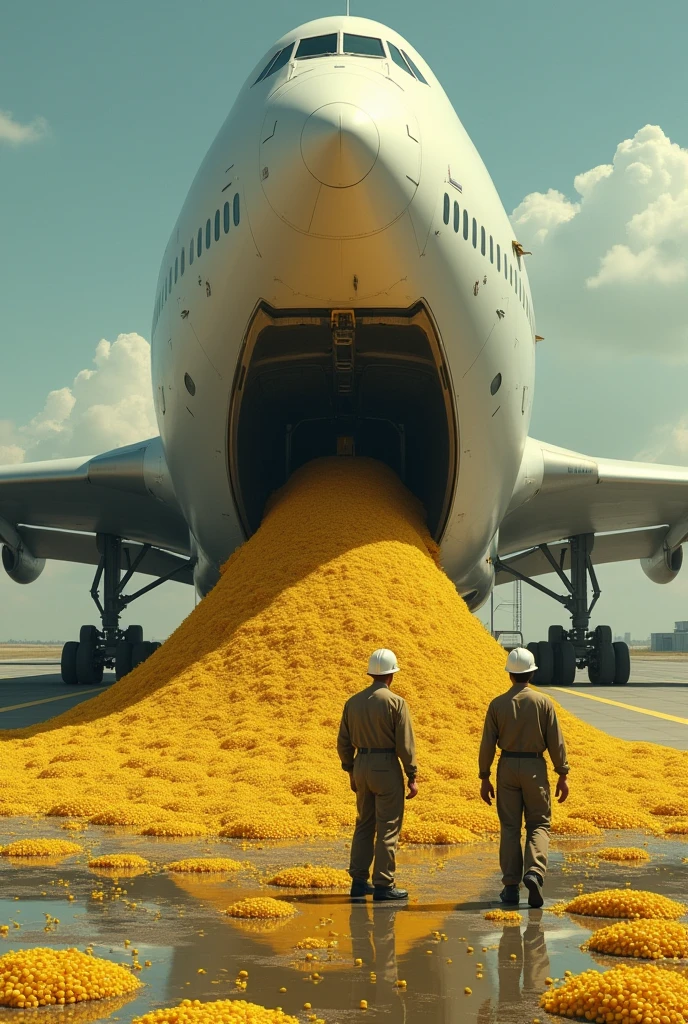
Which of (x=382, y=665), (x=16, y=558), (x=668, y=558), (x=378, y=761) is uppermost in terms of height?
(x=668, y=558)

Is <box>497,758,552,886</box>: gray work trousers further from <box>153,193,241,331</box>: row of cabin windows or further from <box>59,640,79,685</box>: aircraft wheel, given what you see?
<box>59,640,79,685</box>: aircraft wheel

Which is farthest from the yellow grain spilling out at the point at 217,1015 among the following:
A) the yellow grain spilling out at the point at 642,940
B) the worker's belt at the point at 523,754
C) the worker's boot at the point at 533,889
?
the worker's belt at the point at 523,754

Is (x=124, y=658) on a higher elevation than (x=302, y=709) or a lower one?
higher

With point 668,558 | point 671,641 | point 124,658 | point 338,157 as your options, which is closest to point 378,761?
point 338,157

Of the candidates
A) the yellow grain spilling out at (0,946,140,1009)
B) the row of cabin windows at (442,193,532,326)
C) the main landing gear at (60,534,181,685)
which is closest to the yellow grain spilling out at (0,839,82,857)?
the yellow grain spilling out at (0,946,140,1009)

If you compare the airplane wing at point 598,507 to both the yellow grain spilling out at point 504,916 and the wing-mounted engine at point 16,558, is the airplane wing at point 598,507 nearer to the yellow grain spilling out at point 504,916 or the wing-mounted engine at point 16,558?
the wing-mounted engine at point 16,558

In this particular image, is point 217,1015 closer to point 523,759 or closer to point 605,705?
point 523,759
